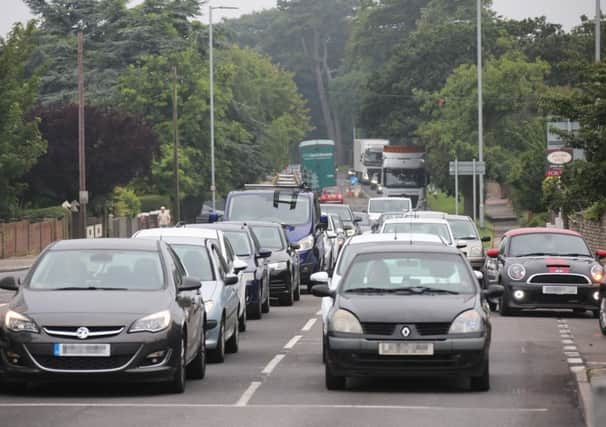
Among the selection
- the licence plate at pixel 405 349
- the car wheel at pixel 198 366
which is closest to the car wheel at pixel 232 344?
the car wheel at pixel 198 366

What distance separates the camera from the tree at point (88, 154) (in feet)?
236

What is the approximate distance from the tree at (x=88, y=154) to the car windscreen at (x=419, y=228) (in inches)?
1483

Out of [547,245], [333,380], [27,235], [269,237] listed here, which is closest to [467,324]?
[333,380]

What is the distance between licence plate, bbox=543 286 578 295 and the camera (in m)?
26.9

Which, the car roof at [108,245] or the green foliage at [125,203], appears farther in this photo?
the green foliage at [125,203]

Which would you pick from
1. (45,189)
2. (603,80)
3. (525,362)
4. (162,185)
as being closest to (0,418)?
(525,362)

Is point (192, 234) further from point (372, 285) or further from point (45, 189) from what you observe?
point (45, 189)

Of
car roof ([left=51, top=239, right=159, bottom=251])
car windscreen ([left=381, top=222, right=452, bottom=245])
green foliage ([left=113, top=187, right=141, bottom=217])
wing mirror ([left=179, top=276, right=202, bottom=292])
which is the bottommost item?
green foliage ([left=113, top=187, right=141, bottom=217])

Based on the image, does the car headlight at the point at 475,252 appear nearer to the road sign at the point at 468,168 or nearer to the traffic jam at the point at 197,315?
the traffic jam at the point at 197,315

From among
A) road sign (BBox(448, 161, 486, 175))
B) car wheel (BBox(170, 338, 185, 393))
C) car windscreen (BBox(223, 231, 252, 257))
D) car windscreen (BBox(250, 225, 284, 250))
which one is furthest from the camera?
road sign (BBox(448, 161, 486, 175))

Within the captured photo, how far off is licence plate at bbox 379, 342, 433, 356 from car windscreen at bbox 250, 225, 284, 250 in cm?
1618

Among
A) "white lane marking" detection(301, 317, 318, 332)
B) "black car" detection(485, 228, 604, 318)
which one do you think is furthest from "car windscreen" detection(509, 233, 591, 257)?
"white lane marking" detection(301, 317, 318, 332)

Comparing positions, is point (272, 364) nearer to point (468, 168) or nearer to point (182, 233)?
point (182, 233)

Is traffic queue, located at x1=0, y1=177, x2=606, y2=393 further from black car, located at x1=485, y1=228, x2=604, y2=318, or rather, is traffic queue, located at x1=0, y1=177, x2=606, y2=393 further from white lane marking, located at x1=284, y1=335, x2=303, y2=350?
black car, located at x1=485, y1=228, x2=604, y2=318
